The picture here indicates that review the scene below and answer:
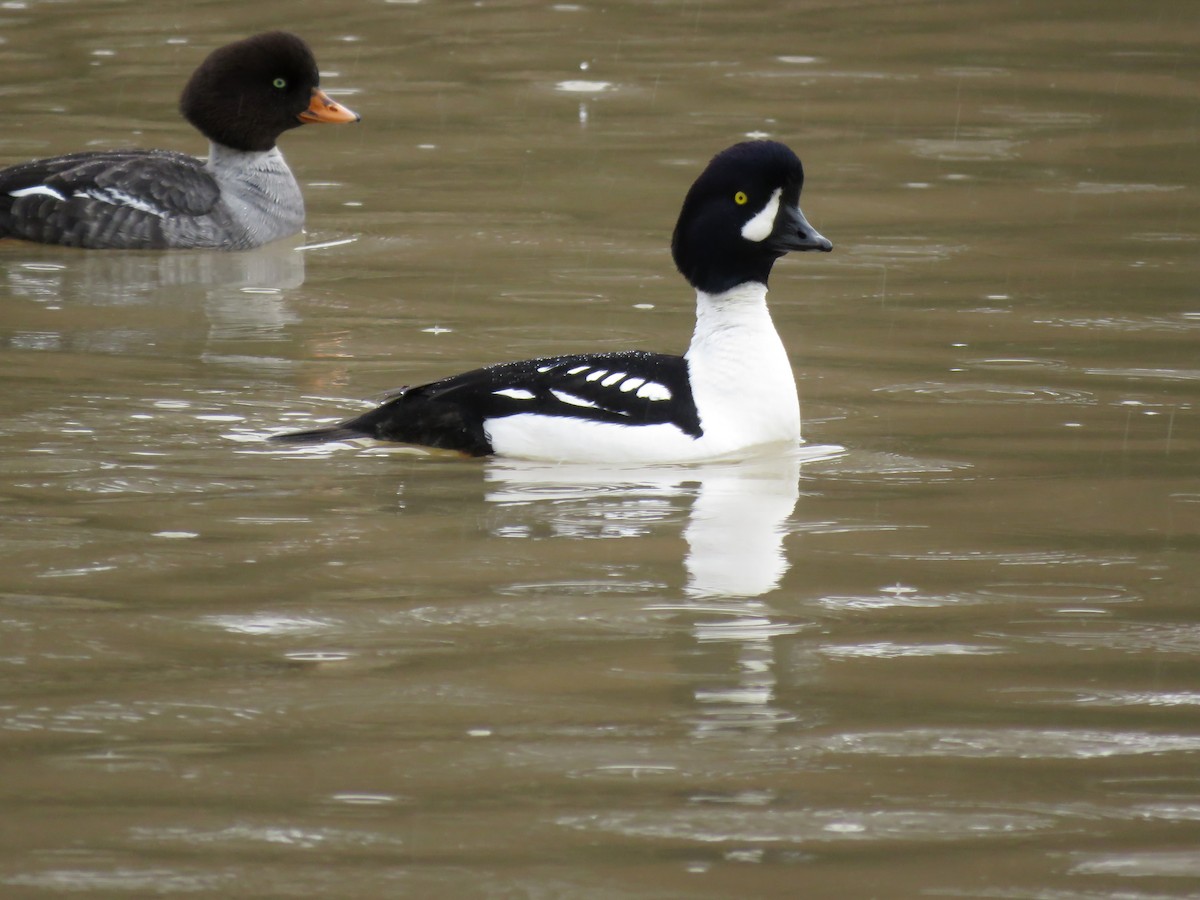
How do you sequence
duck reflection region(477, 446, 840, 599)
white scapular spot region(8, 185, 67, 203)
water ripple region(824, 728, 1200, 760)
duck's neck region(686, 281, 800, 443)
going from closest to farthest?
water ripple region(824, 728, 1200, 760) < duck reflection region(477, 446, 840, 599) < duck's neck region(686, 281, 800, 443) < white scapular spot region(8, 185, 67, 203)

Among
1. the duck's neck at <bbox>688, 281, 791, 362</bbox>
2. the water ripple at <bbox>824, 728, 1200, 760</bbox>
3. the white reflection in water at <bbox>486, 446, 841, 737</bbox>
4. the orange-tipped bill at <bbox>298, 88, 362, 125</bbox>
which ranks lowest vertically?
the water ripple at <bbox>824, 728, 1200, 760</bbox>

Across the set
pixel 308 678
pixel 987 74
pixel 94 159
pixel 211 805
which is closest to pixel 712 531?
pixel 308 678

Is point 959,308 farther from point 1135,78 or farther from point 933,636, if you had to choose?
point 1135,78

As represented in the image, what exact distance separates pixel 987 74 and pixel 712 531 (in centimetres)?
947

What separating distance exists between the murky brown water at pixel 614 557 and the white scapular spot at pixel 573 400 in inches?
9.8

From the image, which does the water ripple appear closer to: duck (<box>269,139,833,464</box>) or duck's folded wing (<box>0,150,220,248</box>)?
duck (<box>269,139,833,464</box>)

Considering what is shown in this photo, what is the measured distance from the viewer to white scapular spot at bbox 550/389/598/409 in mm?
6934

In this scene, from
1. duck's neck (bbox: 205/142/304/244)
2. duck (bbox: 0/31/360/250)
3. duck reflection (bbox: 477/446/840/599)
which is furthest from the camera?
duck's neck (bbox: 205/142/304/244)

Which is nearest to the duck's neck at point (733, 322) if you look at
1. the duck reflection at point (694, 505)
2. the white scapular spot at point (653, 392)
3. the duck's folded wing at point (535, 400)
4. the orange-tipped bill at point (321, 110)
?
the duck's folded wing at point (535, 400)

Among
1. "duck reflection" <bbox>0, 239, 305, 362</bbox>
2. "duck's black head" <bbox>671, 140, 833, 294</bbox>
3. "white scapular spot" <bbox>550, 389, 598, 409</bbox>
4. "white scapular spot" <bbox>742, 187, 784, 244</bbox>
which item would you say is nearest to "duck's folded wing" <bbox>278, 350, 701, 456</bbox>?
"white scapular spot" <bbox>550, 389, 598, 409</bbox>

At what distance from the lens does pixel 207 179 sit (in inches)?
468

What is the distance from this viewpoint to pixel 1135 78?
14.6m

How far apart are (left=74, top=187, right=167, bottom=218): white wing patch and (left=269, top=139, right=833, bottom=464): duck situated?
4.47 meters

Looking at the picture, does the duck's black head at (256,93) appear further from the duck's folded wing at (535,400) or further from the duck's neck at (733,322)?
the duck's neck at (733,322)
